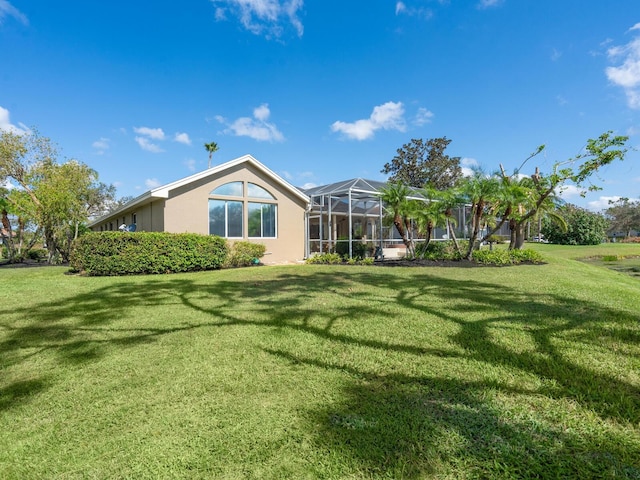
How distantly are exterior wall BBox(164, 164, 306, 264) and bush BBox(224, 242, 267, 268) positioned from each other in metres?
1.61

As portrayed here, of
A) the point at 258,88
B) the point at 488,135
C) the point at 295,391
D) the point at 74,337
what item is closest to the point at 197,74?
the point at 258,88

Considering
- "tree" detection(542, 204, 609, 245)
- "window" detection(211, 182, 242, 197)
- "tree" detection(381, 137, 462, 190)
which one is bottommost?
"tree" detection(542, 204, 609, 245)

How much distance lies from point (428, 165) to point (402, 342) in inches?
1556

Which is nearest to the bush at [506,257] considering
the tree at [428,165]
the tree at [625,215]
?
the tree at [428,165]

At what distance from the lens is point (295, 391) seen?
111 inches

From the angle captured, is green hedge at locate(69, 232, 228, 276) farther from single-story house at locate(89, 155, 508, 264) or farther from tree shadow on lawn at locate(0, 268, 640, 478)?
tree shadow on lawn at locate(0, 268, 640, 478)

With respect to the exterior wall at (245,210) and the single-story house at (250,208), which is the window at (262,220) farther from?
the exterior wall at (245,210)

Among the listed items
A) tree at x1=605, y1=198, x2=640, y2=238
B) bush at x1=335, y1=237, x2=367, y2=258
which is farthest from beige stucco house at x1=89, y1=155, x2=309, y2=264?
tree at x1=605, y1=198, x2=640, y2=238

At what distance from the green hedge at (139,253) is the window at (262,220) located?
3785 millimetres

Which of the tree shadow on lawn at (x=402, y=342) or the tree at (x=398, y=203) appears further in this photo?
the tree at (x=398, y=203)

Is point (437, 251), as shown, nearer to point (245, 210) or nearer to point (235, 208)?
point (245, 210)

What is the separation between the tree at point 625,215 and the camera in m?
58.7

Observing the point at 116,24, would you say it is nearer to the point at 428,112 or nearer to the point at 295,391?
the point at 295,391

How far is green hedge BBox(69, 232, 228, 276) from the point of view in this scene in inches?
428
